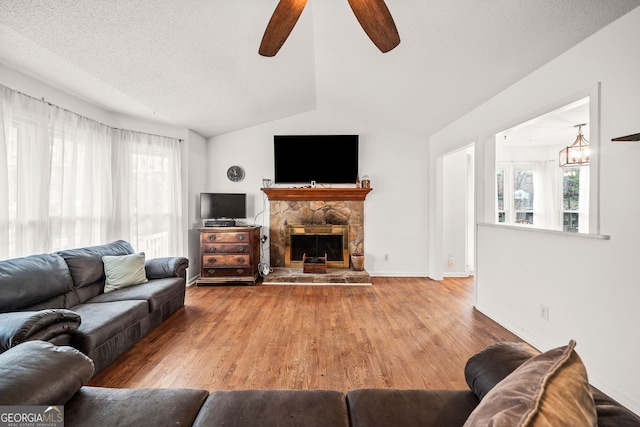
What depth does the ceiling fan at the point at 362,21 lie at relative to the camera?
1521 millimetres

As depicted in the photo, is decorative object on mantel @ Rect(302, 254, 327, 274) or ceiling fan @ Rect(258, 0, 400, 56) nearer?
ceiling fan @ Rect(258, 0, 400, 56)

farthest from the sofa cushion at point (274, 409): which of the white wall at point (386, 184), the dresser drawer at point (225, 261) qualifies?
the white wall at point (386, 184)

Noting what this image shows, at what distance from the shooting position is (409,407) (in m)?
1.04

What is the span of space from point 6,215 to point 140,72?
1722mm

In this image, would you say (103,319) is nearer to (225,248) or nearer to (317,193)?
Result: (225,248)

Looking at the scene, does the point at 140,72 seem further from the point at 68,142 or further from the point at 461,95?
the point at 461,95

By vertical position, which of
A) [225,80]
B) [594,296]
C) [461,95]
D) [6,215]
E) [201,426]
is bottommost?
[201,426]

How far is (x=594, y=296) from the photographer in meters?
1.90

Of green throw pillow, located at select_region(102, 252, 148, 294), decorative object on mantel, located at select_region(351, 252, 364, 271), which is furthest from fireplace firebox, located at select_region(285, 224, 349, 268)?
green throw pillow, located at select_region(102, 252, 148, 294)

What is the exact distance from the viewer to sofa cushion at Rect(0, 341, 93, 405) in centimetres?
96

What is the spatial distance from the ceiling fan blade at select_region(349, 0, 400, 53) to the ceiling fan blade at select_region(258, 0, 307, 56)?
33 cm

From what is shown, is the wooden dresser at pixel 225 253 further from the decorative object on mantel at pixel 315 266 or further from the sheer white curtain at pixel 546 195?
the sheer white curtain at pixel 546 195

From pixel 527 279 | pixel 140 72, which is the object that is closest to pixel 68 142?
pixel 140 72

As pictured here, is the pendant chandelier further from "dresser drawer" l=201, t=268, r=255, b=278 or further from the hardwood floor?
"dresser drawer" l=201, t=268, r=255, b=278
